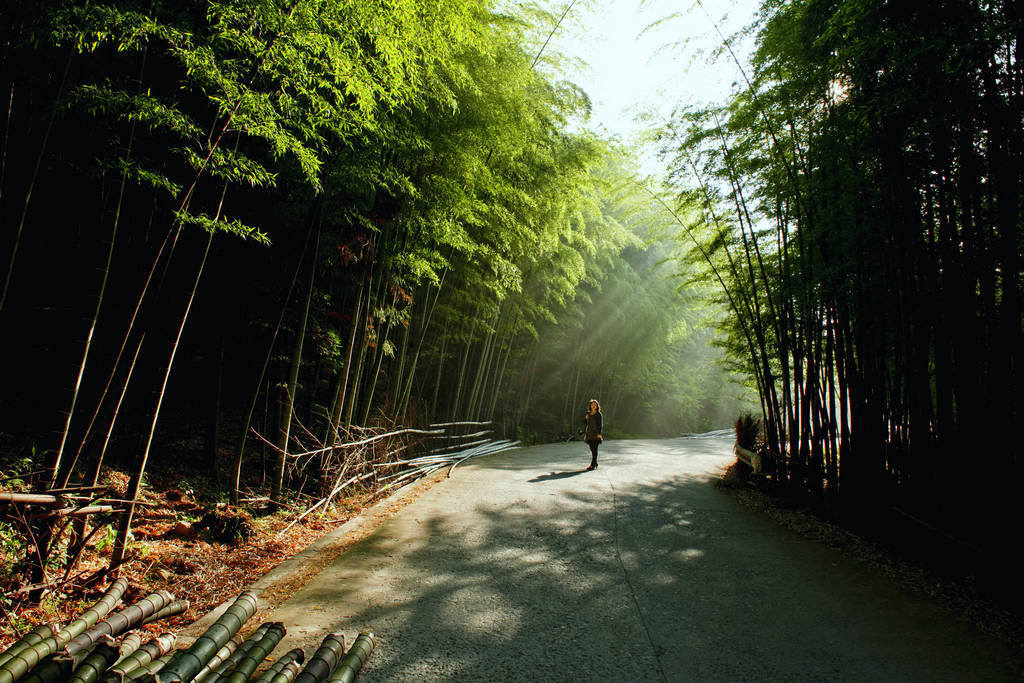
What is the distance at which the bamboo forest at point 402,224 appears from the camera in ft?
7.60

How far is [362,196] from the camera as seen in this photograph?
4148 millimetres

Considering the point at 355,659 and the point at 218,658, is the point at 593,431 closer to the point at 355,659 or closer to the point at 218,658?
the point at 355,659

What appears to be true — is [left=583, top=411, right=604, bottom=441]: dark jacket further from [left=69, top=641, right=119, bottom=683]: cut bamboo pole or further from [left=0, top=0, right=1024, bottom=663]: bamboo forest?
[left=69, top=641, right=119, bottom=683]: cut bamboo pole

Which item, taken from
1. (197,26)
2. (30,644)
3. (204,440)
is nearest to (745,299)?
(197,26)

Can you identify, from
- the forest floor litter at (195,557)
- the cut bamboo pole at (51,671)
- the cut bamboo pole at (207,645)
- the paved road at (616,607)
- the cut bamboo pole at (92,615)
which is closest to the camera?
the cut bamboo pole at (51,671)

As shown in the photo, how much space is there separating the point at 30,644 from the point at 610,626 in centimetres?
221

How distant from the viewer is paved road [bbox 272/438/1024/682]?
199 cm

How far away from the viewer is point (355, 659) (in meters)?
1.76

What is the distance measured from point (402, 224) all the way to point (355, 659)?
3.22 meters

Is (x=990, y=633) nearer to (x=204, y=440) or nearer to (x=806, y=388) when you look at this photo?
(x=806, y=388)

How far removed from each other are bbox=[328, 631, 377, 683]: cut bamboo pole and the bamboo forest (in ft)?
4.71

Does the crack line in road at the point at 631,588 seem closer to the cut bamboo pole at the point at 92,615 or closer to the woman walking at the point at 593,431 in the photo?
the woman walking at the point at 593,431

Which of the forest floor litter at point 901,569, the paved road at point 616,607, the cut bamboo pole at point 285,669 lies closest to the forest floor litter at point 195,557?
the paved road at point 616,607

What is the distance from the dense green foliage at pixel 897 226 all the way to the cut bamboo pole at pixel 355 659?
362 centimetres
